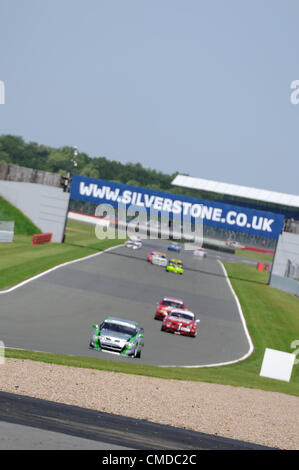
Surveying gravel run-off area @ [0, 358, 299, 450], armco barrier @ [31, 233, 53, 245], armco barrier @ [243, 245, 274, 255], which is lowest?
armco barrier @ [243, 245, 274, 255]

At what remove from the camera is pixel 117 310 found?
112ft

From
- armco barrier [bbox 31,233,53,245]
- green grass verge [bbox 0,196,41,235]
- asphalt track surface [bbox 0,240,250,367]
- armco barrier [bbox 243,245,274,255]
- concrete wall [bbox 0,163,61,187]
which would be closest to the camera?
asphalt track surface [bbox 0,240,250,367]

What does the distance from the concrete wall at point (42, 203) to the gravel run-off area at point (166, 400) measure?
135 ft

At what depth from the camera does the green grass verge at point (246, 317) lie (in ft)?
67.8

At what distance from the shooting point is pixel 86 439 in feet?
38.8

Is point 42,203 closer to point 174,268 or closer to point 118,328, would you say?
point 174,268

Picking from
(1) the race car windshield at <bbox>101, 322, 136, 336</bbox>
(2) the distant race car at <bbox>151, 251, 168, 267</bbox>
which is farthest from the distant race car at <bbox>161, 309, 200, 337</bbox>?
(2) the distant race car at <bbox>151, 251, 168, 267</bbox>

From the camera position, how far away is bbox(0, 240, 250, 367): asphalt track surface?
81.5ft

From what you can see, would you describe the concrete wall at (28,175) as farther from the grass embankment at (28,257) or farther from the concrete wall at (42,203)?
the grass embankment at (28,257)

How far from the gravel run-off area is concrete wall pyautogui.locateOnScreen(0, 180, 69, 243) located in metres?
41.3

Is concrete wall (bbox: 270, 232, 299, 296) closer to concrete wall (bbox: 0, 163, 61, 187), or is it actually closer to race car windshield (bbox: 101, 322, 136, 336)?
concrete wall (bbox: 0, 163, 61, 187)

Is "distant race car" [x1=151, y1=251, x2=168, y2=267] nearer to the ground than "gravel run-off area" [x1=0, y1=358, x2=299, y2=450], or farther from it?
nearer to the ground

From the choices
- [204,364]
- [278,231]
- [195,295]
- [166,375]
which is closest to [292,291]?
[278,231]
